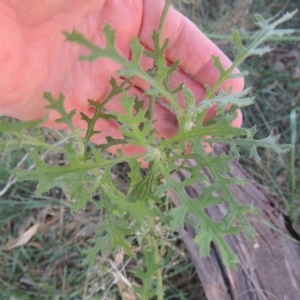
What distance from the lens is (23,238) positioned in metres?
2.70

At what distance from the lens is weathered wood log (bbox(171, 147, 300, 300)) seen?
2020 mm

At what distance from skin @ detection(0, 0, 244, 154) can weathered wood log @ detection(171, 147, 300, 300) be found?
629mm

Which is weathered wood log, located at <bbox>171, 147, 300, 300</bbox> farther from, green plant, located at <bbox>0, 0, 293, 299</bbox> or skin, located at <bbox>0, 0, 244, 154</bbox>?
green plant, located at <bbox>0, 0, 293, 299</bbox>

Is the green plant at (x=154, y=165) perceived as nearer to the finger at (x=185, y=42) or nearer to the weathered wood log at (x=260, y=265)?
the finger at (x=185, y=42)

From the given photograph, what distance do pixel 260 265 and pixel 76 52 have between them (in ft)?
4.09

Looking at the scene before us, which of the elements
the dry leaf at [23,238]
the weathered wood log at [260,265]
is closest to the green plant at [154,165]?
the weathered wood log at [260,265]

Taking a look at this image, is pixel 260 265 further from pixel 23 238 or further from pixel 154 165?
pixel 23 238

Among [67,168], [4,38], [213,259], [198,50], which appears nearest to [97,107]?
[67,168]

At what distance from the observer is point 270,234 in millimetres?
2176

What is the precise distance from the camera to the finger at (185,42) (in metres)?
1.94

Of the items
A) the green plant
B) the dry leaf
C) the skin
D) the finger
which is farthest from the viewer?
the dry leaf

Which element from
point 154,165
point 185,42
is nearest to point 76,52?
point 185,42

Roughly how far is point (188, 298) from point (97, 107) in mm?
1397

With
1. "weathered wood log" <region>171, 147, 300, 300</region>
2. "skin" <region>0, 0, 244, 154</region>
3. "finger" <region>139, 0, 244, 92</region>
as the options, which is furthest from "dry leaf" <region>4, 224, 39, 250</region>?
"finger" <region>139, 0, 244, 92</region>
